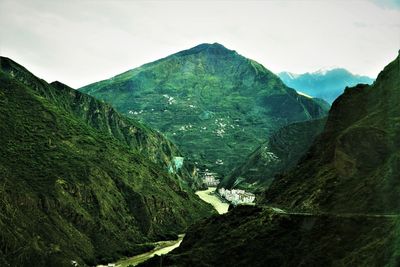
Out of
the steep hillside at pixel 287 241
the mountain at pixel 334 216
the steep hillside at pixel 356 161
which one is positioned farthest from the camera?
the steep hillside at pixel 356 161

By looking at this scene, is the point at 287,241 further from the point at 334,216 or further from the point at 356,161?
the point at 356,161

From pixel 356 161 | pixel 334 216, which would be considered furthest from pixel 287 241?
pixel 356 161

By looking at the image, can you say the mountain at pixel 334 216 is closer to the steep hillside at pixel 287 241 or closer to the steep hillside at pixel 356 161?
the steep hillside at pixel 287 241

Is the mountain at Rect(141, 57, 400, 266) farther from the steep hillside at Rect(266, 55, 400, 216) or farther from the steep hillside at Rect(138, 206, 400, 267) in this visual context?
the steep hillside at Rect(266, 55, 400, 216)

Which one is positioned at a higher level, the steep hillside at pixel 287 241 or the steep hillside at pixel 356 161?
the steep hillside at pixel 356 161

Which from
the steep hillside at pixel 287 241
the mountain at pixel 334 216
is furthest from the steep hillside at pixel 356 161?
the steep hillside at pixel 287 241

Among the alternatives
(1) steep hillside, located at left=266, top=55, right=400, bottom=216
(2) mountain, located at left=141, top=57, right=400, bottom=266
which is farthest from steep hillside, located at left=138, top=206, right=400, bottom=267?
(1) steep hillside, located at left=266, top=55, right=400, bottom=216

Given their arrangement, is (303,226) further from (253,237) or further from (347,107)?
(347,107)

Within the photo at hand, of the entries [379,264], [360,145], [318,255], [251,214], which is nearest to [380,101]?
[360,145]
